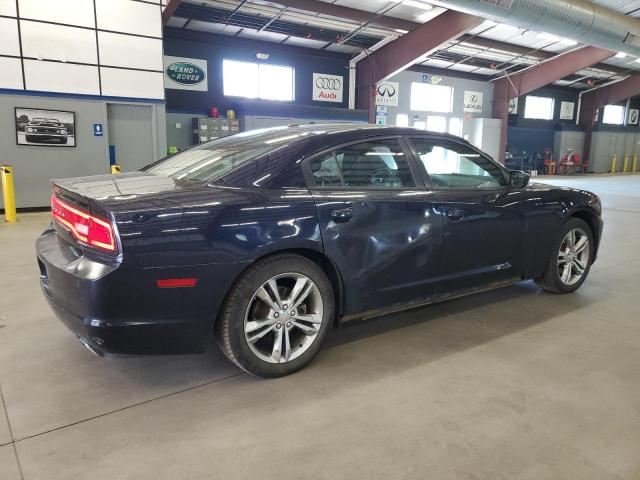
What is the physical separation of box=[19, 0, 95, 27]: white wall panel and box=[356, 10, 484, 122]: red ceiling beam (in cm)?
863

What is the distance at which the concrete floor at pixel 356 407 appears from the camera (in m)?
1.87

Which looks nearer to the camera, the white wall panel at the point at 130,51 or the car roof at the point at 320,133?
the car roof at the point at 320,133

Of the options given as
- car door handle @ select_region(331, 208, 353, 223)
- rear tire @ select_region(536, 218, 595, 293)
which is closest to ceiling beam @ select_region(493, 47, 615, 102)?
rear tire @ select_region(536, 218, 595, 293)

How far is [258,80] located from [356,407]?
14.2m

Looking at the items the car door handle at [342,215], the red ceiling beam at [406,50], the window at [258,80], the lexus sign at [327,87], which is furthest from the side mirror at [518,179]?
the lexus sign at [327,87]

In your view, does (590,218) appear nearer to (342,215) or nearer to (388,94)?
(342,215)

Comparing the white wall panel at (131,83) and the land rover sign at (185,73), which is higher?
the land rover sign at (185,73)

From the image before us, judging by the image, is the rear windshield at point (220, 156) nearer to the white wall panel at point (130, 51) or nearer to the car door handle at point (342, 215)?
the car door handle at point (342, 215)

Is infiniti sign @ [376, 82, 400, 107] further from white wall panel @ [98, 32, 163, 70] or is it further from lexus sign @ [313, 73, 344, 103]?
white wall panel @ [98, 32, 163, 70]

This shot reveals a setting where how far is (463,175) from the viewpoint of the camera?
338 centimetres

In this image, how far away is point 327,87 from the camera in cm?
1619

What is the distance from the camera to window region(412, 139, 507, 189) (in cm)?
311

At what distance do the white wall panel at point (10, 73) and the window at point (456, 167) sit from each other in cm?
867

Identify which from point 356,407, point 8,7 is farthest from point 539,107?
point 356,407
